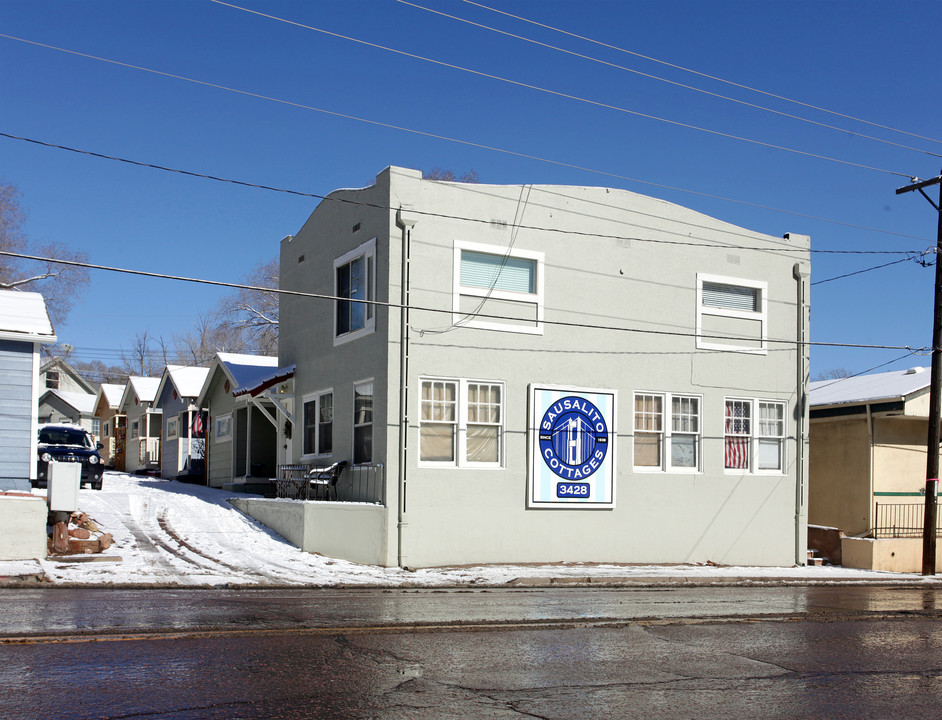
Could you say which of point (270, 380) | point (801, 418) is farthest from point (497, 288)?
point (801, 418)

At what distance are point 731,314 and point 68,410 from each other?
157ft

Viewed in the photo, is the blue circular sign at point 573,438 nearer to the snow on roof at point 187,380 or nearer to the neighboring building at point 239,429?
the neighboring building at point 239,429

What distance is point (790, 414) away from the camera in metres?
22.5

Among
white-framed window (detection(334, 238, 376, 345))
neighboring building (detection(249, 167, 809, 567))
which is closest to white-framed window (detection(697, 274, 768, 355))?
neighboring building (detection(249, 167, 809, 567))

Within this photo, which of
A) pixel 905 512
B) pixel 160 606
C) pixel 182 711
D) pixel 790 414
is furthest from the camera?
pixel 905 512

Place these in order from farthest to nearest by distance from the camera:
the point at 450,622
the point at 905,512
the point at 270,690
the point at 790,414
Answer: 1. the point at 905,512
2. the point at 790,414
3. the point at 450,622
4. the point at 270,690

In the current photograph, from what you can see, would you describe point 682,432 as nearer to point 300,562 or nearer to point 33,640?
point 300,562

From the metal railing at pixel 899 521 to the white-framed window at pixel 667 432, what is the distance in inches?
251

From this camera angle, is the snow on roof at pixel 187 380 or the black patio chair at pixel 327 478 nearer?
the black patio chair at pixel 327 478

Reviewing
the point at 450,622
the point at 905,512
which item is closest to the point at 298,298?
the point at 450,622

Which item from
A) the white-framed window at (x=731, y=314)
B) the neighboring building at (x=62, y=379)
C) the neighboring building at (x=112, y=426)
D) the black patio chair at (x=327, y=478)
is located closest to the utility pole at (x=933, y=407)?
the white-framed window at (x=731, y=314)

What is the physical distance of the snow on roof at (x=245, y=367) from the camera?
85.4 feet

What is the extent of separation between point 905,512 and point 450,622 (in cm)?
1841

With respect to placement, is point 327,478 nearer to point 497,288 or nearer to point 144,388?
point 497,288
